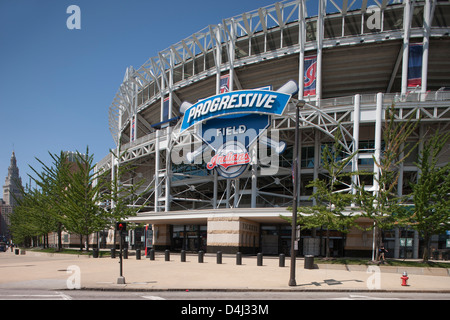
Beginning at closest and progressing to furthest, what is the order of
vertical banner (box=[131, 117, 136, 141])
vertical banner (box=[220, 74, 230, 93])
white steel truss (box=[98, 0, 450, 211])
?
white steel truss (box=[98, 0, 450, 211])
vertical banner (box=[220, 74, 230, 93])
vertical banner (box=[131, 117, 136, 141])

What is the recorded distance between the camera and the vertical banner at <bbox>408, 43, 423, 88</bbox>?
35125 millimetres

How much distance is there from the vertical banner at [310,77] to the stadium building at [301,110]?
0.36 feet

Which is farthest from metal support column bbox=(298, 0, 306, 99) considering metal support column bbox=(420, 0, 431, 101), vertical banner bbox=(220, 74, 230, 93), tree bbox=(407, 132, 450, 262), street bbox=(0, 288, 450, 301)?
street bbox=(0, 288, 450, 301)

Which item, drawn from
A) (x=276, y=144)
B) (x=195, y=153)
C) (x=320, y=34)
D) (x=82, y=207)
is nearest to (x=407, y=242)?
(x=276, y=144)

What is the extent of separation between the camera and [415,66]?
35219 mm

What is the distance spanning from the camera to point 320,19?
1468 inches

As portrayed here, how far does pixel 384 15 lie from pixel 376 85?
26.3 ft

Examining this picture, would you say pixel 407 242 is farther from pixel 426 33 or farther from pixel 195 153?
pixel 195 153

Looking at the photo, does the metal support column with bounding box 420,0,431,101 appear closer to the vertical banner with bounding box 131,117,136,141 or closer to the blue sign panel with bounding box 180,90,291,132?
the blue sign panel with bounding box 180,90,291,132

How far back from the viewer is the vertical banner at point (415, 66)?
115 feet

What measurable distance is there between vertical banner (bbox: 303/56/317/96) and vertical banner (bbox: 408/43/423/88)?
360 inches

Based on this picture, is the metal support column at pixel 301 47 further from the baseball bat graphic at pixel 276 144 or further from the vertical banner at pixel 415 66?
the vertical banner at pixel 415 66

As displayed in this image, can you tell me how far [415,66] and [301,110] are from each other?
12047 millimetres
